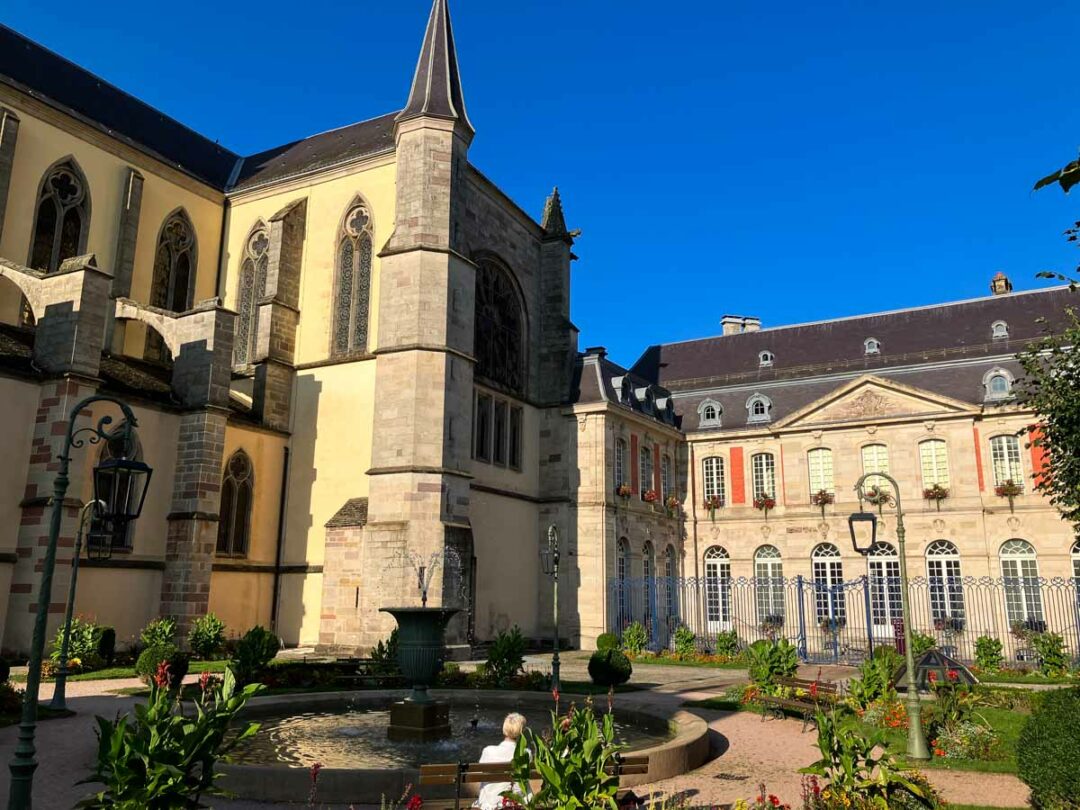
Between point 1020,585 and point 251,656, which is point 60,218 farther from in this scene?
point 1020,585

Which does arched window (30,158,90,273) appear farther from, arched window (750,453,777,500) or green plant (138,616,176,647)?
arched window (750,453,777,500)

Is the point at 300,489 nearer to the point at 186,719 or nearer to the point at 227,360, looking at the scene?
the point at 227,360

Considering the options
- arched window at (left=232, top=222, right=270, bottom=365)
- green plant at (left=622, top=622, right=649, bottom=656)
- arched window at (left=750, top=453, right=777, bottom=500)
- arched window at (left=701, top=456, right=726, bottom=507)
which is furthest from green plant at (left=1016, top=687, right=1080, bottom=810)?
arched window at (left=701, top=456, right=726, bottom=507)

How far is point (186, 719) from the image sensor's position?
17.7 ft

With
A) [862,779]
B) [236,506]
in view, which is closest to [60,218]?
[236,506]

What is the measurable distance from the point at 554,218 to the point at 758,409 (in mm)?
11553

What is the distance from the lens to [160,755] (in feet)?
16.5

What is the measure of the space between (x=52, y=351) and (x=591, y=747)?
55.5 feet

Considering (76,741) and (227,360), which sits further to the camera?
(227,360)

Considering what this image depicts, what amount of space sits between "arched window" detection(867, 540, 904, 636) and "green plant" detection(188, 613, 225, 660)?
69.5 ft

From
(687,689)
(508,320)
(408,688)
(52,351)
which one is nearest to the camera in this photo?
(408,688)

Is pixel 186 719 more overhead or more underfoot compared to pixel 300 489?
more underfoot

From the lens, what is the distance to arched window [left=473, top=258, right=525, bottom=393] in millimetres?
25641

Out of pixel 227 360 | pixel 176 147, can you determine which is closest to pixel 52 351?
pixel 227 360
